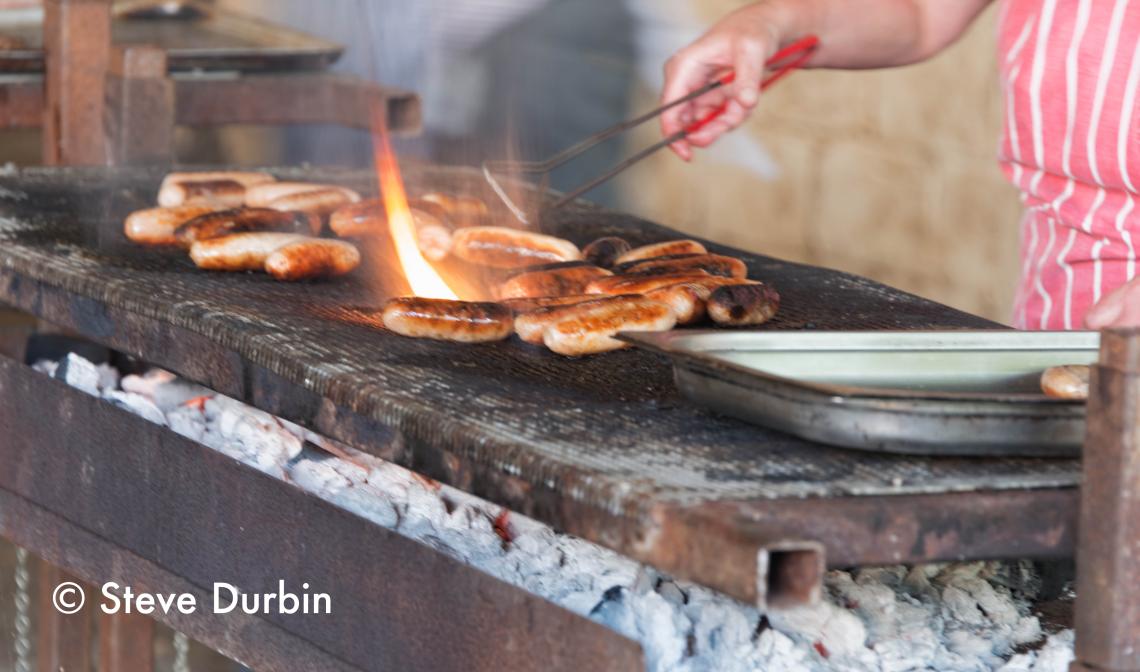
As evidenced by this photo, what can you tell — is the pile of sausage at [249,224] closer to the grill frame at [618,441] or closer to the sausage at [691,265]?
the grill frame at [618,441]

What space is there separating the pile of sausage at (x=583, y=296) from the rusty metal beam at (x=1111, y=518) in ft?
2.68

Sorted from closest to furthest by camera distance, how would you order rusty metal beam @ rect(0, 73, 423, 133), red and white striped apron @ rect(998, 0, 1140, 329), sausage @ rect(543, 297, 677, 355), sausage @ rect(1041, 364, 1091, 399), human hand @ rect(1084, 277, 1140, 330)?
sausage @ rect(1041, 364, 1091, 399)
human hand @ rect(1084, 277, 1140, 330)
sausage @ rect(543, 297, 677, 355)
red and white striped apron @ rect(998, 0, 1140, 329)
rusty metal beam @ rect(0, 73, 423, 133)

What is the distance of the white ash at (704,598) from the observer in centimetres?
197

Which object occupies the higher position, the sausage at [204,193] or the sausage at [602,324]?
the sausage at [204,193]

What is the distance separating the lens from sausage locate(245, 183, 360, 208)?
10.1 ft

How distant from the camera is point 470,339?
87.0 inches

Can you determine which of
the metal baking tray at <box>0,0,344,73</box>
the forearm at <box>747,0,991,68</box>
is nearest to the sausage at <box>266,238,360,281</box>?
the forearm at <box>747,0,991,68</box>

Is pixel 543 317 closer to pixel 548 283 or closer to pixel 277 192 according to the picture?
pixel 548 283

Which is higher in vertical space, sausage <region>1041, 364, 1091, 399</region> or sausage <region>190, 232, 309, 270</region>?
sausage <region>1041, 364, 1091, 399</region>

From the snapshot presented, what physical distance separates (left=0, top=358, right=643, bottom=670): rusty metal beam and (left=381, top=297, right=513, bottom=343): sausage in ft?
0.98

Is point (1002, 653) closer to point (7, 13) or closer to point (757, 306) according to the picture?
point (757, 306)

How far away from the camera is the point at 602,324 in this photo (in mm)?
2176

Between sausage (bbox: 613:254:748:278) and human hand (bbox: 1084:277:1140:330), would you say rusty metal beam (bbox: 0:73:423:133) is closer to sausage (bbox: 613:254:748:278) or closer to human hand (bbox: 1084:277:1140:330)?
sausage (bbox: 613:254:748:278)

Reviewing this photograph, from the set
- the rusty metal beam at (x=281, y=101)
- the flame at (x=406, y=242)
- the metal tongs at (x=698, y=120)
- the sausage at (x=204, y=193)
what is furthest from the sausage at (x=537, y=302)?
the rusty metal beam at (x=281, y=101)
